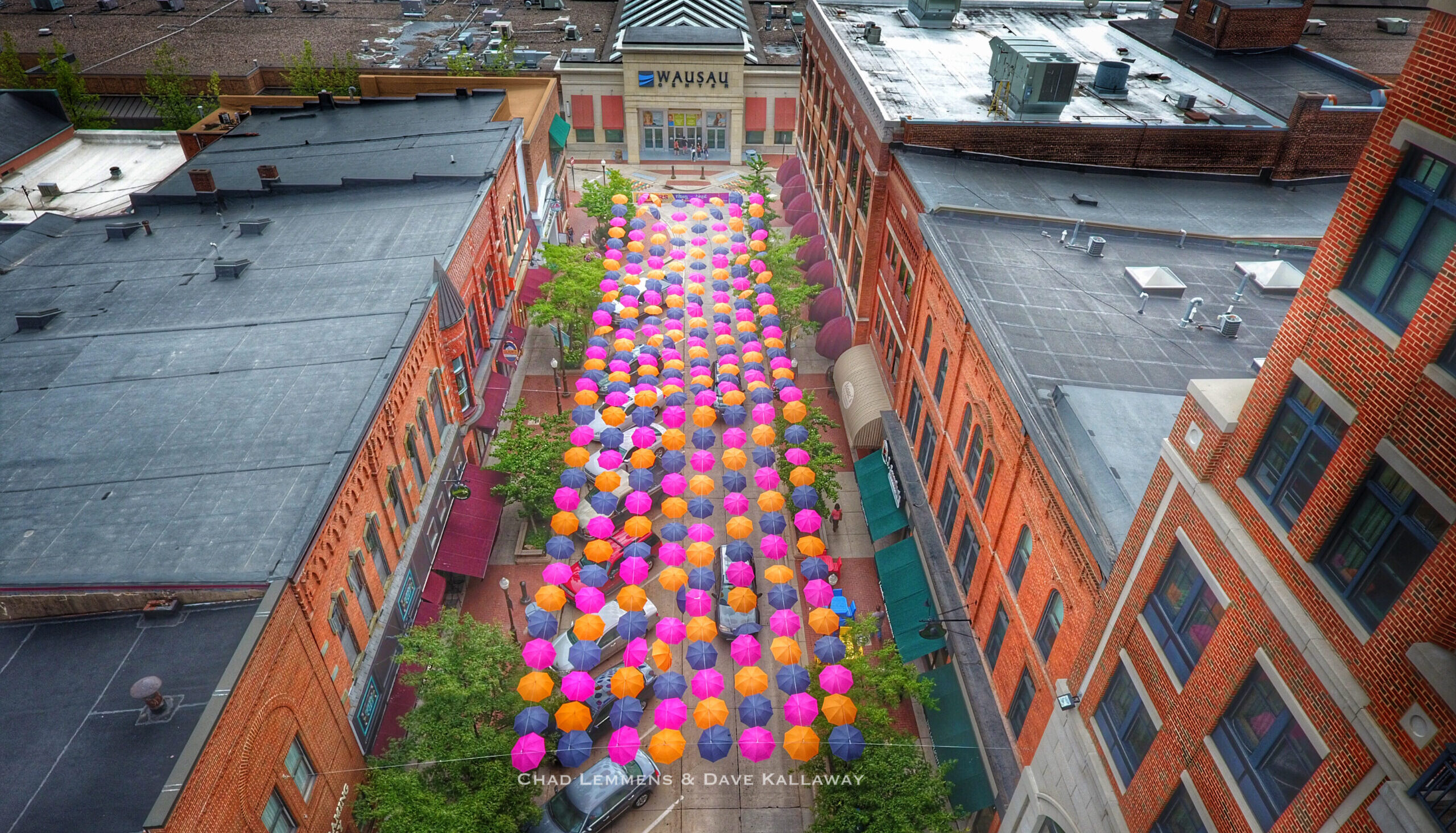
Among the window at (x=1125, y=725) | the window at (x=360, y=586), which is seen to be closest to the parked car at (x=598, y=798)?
the window at (x=360, y=586)

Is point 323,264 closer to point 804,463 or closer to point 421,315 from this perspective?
point 421,315

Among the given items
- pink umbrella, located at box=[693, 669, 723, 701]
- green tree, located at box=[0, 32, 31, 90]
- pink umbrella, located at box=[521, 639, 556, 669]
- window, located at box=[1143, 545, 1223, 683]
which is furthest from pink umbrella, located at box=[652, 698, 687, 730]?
green tree, located at box=[0, 32, 31, 90]

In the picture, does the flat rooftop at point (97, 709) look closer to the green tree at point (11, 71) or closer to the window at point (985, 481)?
the window at point (985, 481)

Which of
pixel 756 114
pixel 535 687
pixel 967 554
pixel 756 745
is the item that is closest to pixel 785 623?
pixel 756 745

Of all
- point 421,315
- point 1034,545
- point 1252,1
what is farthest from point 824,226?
point 1034,545

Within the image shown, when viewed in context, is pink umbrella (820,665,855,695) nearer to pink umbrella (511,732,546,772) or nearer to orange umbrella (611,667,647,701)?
orange umbrella (611,667,647,701)

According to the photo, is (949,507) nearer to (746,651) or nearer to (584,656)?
(746,651)
